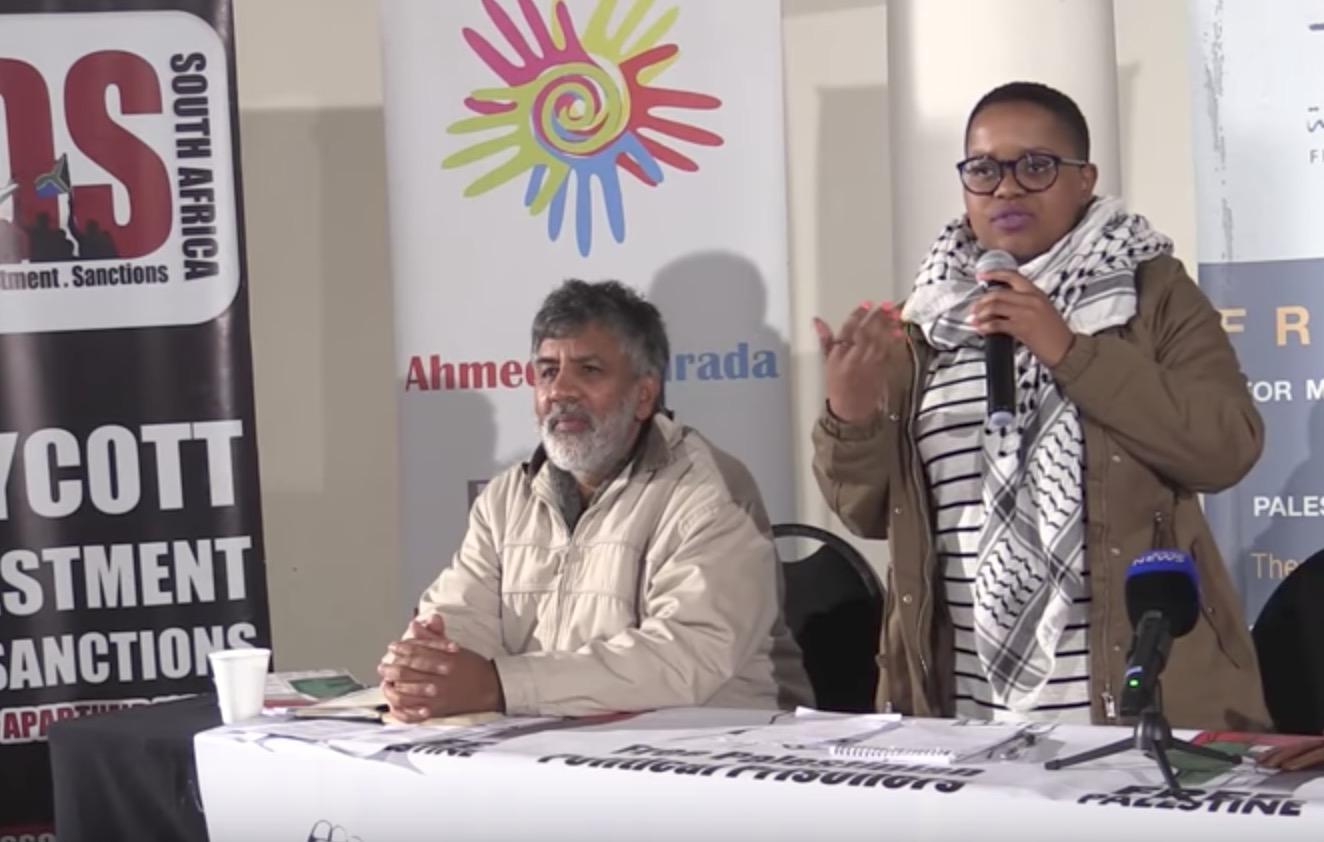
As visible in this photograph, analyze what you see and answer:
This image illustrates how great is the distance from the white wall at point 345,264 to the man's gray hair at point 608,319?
1758mm

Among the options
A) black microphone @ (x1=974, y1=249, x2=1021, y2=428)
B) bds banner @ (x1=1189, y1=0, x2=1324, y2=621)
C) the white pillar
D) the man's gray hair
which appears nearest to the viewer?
black microphone @ (x1=974, y1=249, x2=1021, y2=428)

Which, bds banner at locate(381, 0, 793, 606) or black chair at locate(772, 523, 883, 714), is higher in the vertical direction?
bds banner at locate(381, 0, 793, 606)

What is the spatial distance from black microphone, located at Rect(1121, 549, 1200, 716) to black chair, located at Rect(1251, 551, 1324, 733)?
93 cm

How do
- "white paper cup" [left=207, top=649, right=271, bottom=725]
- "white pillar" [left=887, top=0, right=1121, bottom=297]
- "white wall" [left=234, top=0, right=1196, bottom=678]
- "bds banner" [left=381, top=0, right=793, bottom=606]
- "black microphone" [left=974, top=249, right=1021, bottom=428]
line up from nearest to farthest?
"black microphone" [left=974, top=249, right=1021, bottom=428] < "white paper cup" [left=207, top=649, right=271, bottom=725] < "white pillar" [left=887, top=0, right=1121, bottom=297] < "bds banner" [left=381, top=0, right=793, bottom=606] < "white wall" [left=234, top=0, right=1196, bottom=678]

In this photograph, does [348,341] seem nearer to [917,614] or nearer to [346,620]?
[346,620]

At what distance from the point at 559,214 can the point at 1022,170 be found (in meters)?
1.65

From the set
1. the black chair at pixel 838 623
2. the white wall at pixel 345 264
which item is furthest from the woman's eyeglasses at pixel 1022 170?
the white wall at pixel 345 264

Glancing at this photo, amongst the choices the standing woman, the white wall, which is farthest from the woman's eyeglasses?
the white wall

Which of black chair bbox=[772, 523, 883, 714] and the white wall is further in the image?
the white wall

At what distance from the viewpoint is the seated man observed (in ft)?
8.47

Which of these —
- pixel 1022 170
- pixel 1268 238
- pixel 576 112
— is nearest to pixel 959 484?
pixel 1022 170

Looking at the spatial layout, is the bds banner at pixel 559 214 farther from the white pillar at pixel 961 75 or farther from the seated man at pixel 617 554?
the seated man at pixel 617 554

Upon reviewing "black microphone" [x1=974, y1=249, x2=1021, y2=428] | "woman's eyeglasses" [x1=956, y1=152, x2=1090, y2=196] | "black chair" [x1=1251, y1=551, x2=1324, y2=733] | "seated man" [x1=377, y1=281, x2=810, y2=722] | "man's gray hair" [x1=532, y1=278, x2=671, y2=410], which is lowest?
"black chair" [x1=1251, y1=551, x2=1324, y2=733]

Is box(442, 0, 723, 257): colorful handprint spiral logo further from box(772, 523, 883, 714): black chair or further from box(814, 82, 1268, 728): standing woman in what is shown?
box(814, 82, 1268, 728): standing woman
